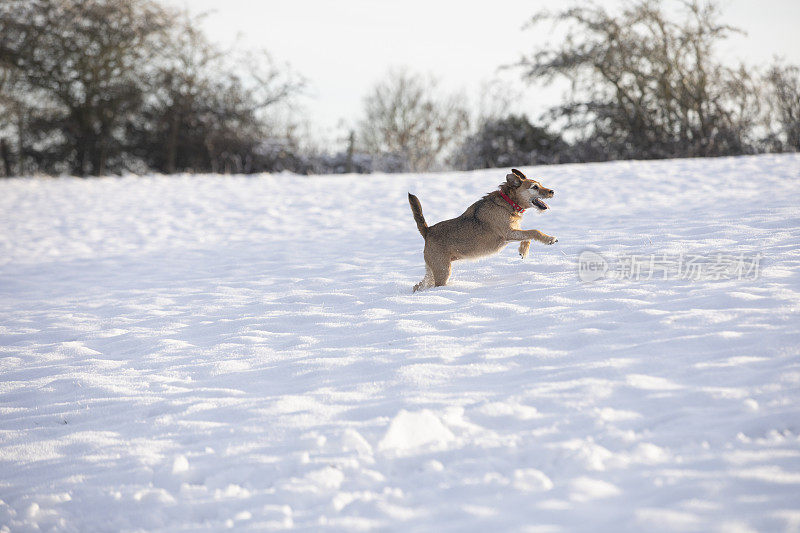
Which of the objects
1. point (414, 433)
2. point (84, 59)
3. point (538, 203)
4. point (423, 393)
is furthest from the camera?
point (84, 59)

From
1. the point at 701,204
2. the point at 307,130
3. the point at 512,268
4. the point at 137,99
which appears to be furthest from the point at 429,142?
the point at 512,268

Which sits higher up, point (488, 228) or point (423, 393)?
point (488, 228)

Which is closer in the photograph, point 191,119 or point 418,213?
point 418,213

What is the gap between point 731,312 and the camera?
4.07 m

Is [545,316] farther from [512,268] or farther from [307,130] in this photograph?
[307,130]

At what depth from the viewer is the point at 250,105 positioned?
2194cm

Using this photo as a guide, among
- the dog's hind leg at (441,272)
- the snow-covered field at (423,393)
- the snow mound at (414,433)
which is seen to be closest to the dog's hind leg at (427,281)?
the dog's hind leg at (441,272)

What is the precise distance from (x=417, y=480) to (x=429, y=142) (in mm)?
20820

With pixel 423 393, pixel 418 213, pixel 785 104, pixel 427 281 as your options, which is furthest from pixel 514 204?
pixel 785 104

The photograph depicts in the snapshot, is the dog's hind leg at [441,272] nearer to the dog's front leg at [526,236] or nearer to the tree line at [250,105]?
the dog's front leg at [526,236]

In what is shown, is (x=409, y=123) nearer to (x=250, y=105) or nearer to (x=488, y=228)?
(x=250, y=105)

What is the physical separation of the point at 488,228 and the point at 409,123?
1902 centimetres

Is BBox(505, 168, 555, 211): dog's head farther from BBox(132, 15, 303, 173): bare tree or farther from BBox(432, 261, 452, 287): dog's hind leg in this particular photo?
BBox(132, 15, 303, 173): bare tree

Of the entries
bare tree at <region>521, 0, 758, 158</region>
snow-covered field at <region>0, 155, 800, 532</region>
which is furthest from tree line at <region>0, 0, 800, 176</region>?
snow-covered field at <region>0, 155, 800, 532</region>
